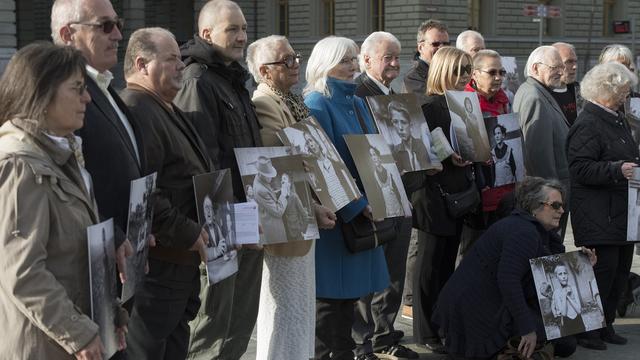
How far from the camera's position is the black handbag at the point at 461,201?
237 inches

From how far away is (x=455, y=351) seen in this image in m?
5.63

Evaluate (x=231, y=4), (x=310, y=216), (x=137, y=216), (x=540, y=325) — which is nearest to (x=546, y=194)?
(x=540, y=325)

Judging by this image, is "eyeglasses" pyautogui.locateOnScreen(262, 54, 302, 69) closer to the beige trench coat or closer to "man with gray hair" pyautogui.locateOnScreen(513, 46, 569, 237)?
the beige trench coat

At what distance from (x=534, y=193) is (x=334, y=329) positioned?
1438 mm

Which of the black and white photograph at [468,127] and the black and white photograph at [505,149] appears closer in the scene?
the black and white photograph at [468,127]

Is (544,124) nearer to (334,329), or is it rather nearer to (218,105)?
(334,329)

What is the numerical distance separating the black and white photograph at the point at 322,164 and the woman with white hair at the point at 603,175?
A: 1956 millimetres

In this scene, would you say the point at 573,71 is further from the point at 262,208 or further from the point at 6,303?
the point at 6,303

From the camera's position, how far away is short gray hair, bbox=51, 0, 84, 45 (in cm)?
373

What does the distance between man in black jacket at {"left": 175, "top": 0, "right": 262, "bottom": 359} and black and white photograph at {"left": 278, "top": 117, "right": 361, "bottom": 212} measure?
195 mm

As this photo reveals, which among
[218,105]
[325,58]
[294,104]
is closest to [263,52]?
[294,104]

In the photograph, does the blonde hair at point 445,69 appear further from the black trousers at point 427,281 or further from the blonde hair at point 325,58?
the blonde hair at point 325,58

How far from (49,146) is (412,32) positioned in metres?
33.7

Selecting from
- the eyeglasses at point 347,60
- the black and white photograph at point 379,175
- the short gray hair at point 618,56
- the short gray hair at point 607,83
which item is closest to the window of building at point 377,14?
the short gray hair at point 618,56
